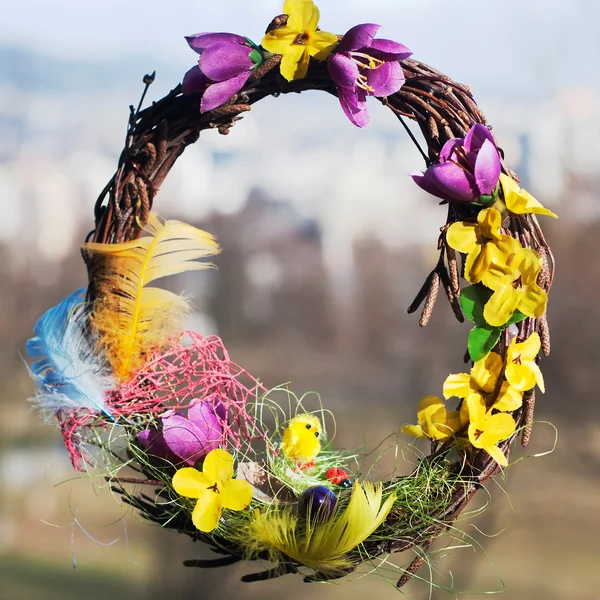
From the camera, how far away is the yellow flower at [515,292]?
1.00 m

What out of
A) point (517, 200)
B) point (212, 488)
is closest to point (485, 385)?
point (517, 200)

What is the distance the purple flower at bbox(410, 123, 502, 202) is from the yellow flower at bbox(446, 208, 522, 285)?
31mm

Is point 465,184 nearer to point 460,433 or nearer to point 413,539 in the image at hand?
point 460,433

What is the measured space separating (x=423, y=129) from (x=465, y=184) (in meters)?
0.11

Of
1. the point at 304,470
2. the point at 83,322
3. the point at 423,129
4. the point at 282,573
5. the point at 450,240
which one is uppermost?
the point at 423,129

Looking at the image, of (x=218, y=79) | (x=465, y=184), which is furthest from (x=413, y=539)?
(x=218, y=79)

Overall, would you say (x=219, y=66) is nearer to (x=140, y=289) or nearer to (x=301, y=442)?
(x=140, y=289)

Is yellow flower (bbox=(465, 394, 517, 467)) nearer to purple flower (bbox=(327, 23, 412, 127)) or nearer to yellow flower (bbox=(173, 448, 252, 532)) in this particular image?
yellow flower (bbox=(173, 448, 252, 532))

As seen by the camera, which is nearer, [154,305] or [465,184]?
[465,184]

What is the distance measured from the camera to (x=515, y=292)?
100 cm

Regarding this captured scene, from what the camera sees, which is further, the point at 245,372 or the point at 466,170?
the point at 245,372

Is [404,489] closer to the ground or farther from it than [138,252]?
closer to the ground

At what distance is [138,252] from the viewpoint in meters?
1.09

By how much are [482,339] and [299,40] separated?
0.43m
